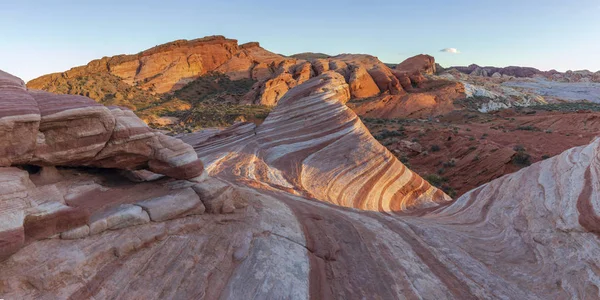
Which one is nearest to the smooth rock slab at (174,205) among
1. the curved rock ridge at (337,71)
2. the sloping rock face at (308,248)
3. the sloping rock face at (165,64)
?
the sloping rock face at (308,248)

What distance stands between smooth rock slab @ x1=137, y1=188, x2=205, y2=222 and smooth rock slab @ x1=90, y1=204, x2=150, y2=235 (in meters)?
0.15

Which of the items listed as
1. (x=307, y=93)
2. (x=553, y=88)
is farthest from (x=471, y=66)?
(x=307, y=93)

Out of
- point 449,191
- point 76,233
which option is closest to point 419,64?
point 449,191

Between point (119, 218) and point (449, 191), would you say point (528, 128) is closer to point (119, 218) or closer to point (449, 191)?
point (449, 191)

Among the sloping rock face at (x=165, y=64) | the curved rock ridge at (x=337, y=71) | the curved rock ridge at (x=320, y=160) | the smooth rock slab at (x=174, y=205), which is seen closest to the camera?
the smooth rock slab at (x=174, y=205)

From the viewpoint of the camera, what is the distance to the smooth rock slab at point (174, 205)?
206 inches

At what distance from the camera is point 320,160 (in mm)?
13242

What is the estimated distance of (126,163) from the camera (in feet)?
19.8

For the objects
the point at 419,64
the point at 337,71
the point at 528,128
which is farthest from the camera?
the point at 419,64

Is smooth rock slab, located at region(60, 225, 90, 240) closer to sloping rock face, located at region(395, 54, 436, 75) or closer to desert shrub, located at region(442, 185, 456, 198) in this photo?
desert shrub, located at region(442, 185, 456, 198)

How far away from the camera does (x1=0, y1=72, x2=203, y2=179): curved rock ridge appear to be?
14.5 feet

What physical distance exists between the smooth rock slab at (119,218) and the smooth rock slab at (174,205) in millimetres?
149

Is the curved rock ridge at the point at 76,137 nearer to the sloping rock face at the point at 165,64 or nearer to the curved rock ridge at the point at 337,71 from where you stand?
the curved rock ridge at the point at 337,71

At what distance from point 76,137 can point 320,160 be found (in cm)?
931
